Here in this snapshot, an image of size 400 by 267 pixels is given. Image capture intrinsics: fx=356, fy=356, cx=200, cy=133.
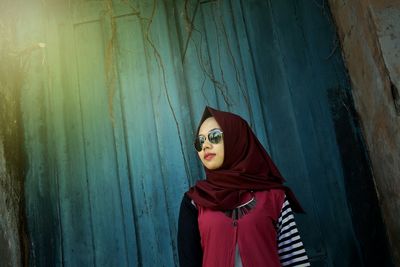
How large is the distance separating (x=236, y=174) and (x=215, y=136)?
0.76ft

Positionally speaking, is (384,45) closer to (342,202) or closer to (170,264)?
(342,202)

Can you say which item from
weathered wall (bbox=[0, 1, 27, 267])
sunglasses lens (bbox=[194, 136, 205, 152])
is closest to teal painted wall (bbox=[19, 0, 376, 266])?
weathered wall (bbox=[0, 1, 27, 267])

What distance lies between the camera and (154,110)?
8.47 feet

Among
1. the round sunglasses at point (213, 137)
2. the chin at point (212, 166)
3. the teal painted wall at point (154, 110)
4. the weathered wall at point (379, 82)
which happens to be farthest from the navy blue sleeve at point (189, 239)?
the weathered wall at point (379, 82)

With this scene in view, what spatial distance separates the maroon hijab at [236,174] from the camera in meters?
1.69

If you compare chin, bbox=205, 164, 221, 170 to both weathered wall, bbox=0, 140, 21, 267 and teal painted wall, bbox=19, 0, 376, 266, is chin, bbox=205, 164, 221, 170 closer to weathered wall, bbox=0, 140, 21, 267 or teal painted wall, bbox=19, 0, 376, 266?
teal painted wall, bbox=19, 0, 376, 266

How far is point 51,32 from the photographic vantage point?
2760 millimetres

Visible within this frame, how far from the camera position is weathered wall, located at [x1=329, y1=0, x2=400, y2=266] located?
1854mm

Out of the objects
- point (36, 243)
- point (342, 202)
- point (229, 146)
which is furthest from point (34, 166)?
point (342, 202)

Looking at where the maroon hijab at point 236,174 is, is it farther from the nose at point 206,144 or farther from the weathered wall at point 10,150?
the weathered wall at point 10,150

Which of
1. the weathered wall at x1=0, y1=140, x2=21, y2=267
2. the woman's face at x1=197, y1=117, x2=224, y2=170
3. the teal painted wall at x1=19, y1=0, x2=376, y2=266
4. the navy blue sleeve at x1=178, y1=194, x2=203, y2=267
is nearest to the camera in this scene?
the navy blue sleeve at x1=178, y1=194, x2=203, y2=267

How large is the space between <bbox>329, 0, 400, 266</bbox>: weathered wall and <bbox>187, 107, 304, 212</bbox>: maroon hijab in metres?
0.64

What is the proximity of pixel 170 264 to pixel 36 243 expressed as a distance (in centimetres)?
92

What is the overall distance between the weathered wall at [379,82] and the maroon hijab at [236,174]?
637 millimetres
